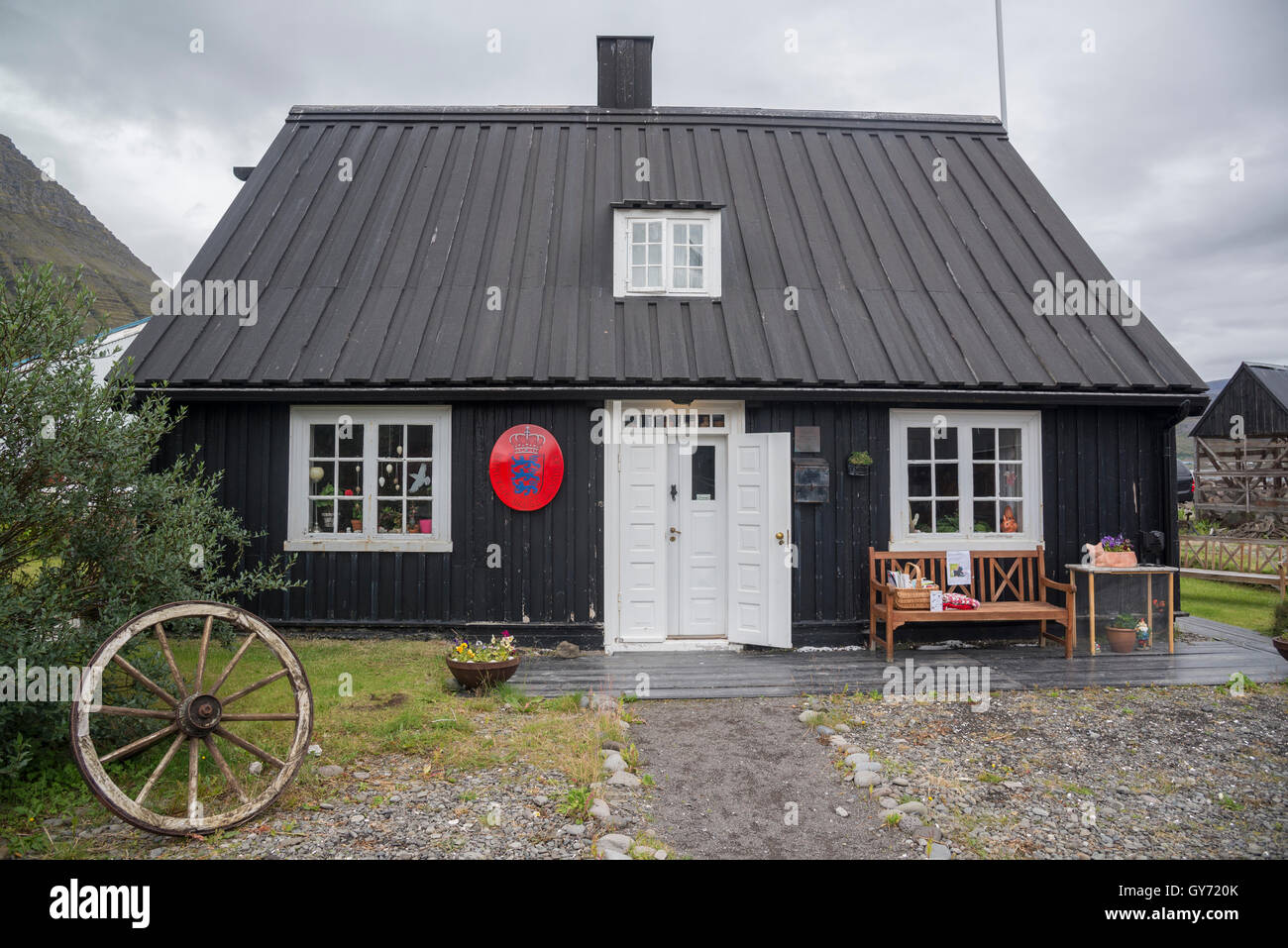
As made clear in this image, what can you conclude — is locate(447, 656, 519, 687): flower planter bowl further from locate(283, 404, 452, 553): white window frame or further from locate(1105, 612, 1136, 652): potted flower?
locate(1105, 612, 1136, 652): potted flower

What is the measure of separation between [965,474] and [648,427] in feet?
12.0

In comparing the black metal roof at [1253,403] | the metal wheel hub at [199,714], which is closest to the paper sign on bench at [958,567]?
the metal wheel hub at [199,714]

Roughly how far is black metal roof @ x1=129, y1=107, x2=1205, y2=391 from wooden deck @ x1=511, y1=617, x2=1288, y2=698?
2.91m

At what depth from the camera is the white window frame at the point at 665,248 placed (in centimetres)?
892

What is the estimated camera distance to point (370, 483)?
822 centimetres

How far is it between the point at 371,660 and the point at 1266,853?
6.80 meters

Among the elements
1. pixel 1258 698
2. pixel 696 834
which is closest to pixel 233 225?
pixel 696 834

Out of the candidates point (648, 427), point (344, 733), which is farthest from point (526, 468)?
point (344, 733)

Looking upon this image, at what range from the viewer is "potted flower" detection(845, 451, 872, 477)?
26.4ft

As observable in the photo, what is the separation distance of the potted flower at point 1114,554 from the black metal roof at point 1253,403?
19867 millimetres

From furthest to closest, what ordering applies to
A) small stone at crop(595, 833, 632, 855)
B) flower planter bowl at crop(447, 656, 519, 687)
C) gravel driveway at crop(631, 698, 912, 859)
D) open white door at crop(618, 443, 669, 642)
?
open white door at crop(618, 443, 669, 642) < flower planter bowl at crop(447, 656, 519, 687) < gravel driveway at crop(631, 698, 912, 859) < small stone at crop(595, 833, 632, 855)

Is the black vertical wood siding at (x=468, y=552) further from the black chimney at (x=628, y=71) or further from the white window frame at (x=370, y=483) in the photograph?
the black chimney at (x=628, y=71)

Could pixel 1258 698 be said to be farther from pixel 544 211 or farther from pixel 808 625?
pixel 544 211

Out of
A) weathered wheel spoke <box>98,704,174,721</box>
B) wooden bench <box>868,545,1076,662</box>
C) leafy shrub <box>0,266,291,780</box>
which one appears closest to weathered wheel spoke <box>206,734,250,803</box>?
weathered wheel spoke <box>98,704,174,721</box>
